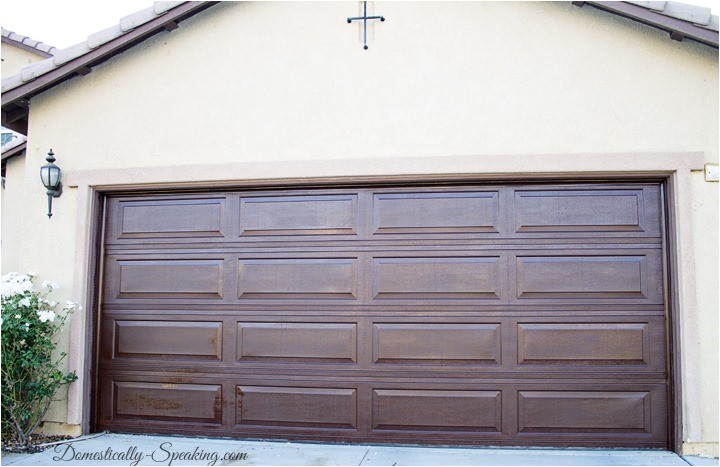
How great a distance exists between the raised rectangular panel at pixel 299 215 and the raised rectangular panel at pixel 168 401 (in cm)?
144

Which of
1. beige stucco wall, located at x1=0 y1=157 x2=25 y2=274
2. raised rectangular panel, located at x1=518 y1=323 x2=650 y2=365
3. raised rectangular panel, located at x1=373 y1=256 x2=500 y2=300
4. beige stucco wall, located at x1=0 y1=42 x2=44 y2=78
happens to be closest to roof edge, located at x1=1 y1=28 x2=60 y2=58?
beige stucco wall, located at x1=0 y1=42 x2=44 y2=78

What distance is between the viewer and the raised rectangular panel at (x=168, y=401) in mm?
5457

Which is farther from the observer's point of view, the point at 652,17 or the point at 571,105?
the point at 571,105

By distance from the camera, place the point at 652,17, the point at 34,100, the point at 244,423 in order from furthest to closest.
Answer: the point at 34,100
the point at 244,423
the point at 652,17

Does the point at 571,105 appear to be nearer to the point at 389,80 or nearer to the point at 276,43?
the point at 389,80

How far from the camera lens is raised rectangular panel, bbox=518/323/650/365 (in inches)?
197

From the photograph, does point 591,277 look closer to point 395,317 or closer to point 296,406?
point 395,317

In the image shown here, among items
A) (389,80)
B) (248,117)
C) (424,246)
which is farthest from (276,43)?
(424,246)

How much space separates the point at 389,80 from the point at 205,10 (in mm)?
1783

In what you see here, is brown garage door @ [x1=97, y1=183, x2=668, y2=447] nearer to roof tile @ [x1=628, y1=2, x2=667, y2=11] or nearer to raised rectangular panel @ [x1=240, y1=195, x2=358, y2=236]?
raised rectangular panel @ [x1=240, y1=195, x2=358, y2=236]

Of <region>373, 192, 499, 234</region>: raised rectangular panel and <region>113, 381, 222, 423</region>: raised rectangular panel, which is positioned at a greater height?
<region>373, 192, 499, 234</region>: raised rectangular panel

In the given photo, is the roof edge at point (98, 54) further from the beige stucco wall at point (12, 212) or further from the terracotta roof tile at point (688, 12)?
the terracotta roof tile at point (688, 12)

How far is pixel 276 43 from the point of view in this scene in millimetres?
5492

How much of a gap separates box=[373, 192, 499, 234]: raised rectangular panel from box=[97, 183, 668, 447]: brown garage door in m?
0.01
